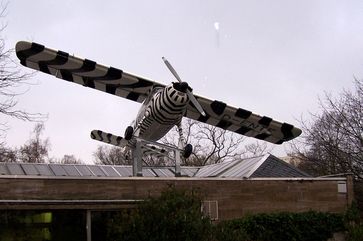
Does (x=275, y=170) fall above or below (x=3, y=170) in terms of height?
below

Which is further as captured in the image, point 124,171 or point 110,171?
point 124,171

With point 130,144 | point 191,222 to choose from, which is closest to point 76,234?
point 191,222

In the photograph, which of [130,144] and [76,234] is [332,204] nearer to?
[130,144]

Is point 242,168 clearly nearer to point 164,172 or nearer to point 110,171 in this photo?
point 164,172

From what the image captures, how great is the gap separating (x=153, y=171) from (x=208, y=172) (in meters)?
2.52

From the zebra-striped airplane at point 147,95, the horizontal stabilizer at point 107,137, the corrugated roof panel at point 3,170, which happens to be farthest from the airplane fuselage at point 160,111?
the horizontal stabilizer at point 107,137

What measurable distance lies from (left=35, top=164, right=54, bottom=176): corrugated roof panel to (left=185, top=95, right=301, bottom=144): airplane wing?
590cm

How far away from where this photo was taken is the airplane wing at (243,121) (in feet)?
65.3

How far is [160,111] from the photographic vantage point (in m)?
16.7

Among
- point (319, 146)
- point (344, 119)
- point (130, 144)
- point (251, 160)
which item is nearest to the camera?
point (130, 144)

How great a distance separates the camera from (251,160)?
19844 mm

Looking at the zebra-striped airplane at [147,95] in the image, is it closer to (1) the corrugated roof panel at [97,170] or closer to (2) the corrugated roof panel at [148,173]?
(1) the corrugated roof panel at [97,170]

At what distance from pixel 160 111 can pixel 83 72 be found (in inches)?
125

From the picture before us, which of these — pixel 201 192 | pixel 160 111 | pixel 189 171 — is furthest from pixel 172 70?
pixel 189 171
